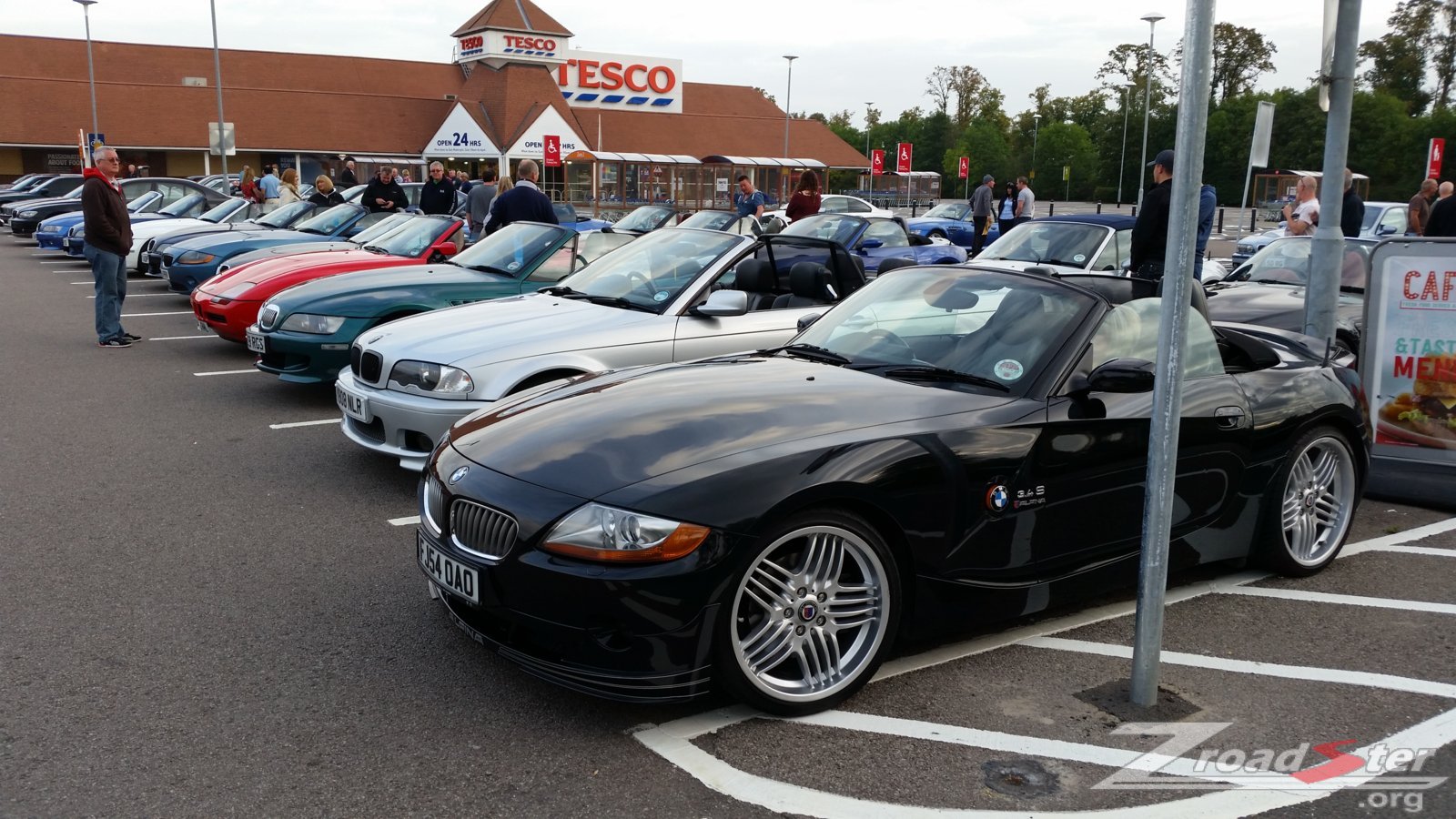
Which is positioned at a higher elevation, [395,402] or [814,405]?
[814,405]

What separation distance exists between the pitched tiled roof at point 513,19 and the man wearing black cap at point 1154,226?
50.1m

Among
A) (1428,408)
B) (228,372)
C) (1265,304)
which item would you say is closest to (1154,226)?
(1265,304)

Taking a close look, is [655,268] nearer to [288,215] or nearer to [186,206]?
[288,215]

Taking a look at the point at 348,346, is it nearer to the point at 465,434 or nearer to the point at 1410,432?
the point at 465,434

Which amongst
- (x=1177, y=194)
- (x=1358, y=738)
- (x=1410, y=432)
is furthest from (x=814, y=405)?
(x=1410, y=432)

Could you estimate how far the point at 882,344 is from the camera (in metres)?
4.79

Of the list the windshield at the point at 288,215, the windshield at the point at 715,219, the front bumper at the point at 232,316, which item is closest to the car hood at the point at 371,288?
the front bumper at the point at 232,316

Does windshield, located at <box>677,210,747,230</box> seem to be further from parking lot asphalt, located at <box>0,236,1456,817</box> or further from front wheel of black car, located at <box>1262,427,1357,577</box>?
front wheel of black car, located at <box>1262,427,1357,577</box>

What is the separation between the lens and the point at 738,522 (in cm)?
344

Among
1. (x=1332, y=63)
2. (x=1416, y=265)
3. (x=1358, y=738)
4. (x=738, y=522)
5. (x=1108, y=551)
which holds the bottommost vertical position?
(x=1358, y=738)

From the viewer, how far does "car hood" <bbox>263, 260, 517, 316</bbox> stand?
8.38 meters

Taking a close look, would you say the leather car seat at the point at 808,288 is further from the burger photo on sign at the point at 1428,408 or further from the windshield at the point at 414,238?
the windshield at the point at 414,238

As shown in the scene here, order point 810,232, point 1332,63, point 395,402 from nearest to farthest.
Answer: point 395,402, point 1332,63, point 810,232

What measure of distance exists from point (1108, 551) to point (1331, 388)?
1.75 meters
